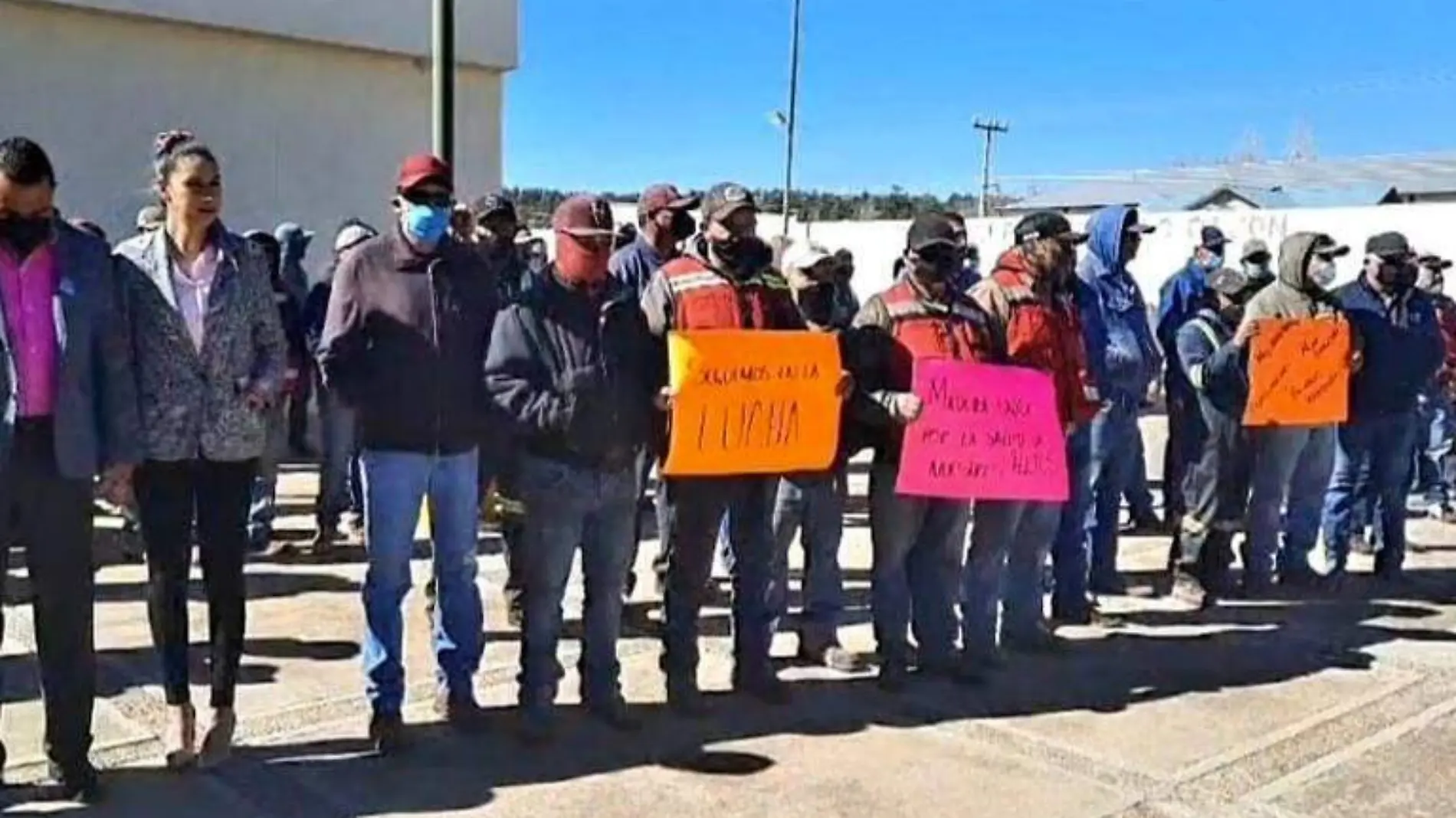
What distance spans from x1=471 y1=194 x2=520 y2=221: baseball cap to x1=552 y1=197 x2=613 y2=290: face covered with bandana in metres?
2.18

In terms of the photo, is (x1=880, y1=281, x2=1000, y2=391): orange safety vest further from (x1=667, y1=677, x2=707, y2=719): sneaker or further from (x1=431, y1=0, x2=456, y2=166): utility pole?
(x1=431, y1=0, x2=456, y2=166): utility pole

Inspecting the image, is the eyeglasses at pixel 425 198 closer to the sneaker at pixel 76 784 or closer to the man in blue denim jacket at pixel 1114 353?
the sneaker at pixel 76 784

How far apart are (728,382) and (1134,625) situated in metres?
2.89

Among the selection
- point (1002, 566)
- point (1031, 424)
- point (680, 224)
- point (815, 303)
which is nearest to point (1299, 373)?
point (1031, 424)

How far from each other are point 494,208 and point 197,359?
2.71 m

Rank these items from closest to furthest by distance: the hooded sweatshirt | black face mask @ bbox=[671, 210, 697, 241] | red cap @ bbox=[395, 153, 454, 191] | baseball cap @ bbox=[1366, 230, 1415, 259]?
red cap @ bbox=[395, 153, 454, 191] < black face mask @ bbox=[671, 210, 697, 241] < baseball cap @ bbox=[1366, 230, 1415, 259] < the hooded sweatshirt

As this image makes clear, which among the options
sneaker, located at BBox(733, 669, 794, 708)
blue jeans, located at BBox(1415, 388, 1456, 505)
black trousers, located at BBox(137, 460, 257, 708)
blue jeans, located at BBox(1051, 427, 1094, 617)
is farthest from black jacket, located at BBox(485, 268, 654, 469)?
blue jeans, located at BBox(1415, 388, 1456, 505)

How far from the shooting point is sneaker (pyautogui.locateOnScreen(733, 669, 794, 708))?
5.45 metres

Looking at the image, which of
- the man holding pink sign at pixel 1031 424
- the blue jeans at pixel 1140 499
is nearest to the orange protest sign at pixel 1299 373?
the man holding pink sign at pixel 1031 424

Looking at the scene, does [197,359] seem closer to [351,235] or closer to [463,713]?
[463,713]

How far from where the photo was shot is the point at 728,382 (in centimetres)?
506

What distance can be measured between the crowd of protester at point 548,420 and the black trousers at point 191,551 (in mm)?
10

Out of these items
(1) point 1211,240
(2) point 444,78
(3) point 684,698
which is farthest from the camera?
(2) point 444,78

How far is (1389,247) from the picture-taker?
7.90m
